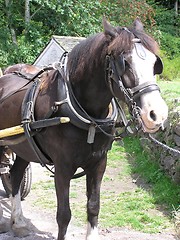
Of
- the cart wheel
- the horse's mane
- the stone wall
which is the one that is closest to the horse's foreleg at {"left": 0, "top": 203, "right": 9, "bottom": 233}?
the cart wheel

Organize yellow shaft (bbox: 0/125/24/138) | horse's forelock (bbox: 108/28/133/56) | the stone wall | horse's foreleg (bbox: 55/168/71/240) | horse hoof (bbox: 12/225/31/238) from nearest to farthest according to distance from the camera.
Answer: horse's forelock (bbox: 108/28/133/56) → horse's foreleg (bbox: 55/168/71/240) → yellow shaft (bbox: 0/125/24/138) → horse hoof (bbox: 12/225/31/238) → the stone wall

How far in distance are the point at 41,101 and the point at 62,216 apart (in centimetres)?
98

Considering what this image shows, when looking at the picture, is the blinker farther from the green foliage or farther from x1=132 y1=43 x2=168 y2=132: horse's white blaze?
Result: the green foliage

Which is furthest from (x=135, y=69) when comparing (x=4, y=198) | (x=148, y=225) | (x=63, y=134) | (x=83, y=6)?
(x=83, y=6)

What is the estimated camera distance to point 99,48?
312 cm

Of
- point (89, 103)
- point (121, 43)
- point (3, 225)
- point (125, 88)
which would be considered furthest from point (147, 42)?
point (3, 225)

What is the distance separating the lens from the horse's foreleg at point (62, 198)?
3.50 meters

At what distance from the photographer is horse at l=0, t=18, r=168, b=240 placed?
9.23ft

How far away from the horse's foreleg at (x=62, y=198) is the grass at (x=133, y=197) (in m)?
1.22

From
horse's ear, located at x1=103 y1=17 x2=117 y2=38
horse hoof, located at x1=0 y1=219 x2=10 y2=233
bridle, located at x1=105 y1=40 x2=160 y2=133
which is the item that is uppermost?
horse's ear, located at x1=103 y1=17 x2=117 y2=38

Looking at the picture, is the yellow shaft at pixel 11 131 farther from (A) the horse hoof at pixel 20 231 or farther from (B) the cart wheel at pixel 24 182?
(B) the cart wheel at pixel 24 182

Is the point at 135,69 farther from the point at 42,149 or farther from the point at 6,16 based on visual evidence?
the point at 6,16

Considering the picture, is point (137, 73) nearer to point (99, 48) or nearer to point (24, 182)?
point (99, 48)

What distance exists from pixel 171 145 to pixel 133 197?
36.3 inches
